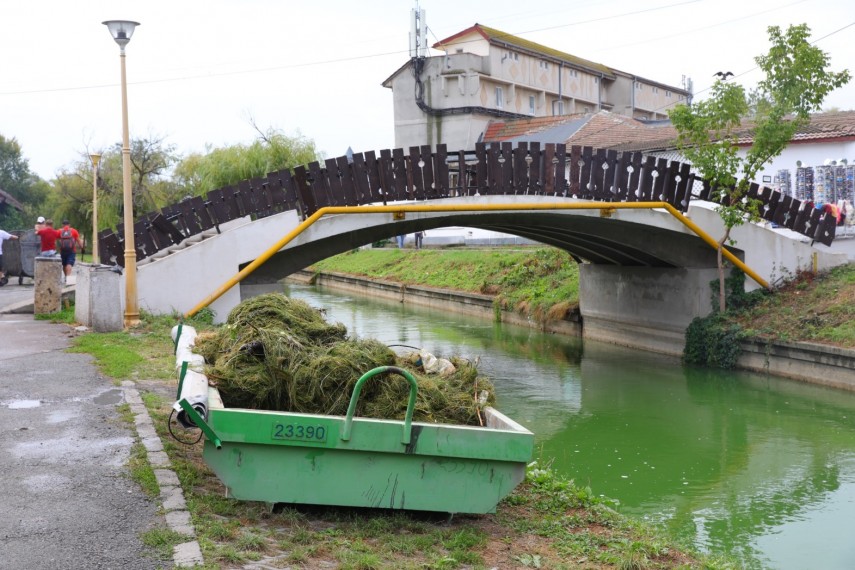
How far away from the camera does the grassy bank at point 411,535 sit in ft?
16.7

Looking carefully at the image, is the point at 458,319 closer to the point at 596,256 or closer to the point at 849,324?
the point at 596,256

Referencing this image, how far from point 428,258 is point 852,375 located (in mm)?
23314

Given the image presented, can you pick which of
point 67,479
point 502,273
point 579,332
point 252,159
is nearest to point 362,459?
point 67,479

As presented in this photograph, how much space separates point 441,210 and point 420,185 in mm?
584

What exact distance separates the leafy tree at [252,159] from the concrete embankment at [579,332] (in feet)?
18.4

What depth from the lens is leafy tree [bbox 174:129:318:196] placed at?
44250mm

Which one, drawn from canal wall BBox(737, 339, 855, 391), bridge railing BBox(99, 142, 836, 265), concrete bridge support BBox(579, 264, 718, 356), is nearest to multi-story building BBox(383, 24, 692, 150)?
concrete bridge support BBox(579, 264, 718, 356)

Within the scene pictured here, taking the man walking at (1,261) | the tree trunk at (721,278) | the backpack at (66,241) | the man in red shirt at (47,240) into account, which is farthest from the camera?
the backpack at (66,241)

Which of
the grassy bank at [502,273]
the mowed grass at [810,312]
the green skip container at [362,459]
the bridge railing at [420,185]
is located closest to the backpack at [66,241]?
the bridge railing at [420,185]

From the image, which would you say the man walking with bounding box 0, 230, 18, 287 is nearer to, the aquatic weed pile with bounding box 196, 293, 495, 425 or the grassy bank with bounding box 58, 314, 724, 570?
the grassy bank with bounding box 58, 314, 724, 570

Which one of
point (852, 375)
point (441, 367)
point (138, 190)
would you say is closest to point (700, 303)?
point (852, 375)

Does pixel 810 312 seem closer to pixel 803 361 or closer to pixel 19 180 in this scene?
pixel 803 361

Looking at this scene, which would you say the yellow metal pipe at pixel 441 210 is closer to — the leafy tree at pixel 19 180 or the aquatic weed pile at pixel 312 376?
the aquatic weed pile at pixel 312 376

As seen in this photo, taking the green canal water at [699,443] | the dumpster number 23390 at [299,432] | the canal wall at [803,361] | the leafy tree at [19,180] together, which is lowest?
the green canal water at [699,443]
